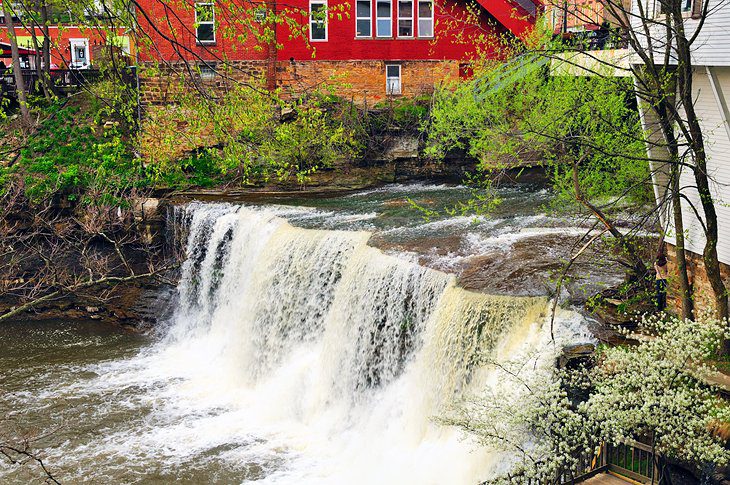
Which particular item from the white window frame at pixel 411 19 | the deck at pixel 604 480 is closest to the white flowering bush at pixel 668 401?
the deck at pixel 604 480

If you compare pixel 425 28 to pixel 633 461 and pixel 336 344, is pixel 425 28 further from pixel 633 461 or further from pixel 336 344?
pixel 633 461

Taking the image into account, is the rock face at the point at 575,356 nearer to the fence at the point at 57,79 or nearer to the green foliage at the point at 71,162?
the green foliage at the point at 71,162

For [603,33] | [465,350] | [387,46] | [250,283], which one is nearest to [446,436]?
[465,350]

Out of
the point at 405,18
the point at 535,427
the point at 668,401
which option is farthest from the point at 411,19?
the point at 668,401

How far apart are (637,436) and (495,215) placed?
9.84 m

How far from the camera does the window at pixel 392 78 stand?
2902 centimetres

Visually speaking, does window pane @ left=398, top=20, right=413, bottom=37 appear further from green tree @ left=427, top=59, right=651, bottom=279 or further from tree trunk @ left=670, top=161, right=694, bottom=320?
tree trunk @ left=670, top=161, right=694, bottom=320

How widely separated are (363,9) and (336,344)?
51.5 ft

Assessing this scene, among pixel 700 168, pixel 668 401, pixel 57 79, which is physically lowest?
pixel 668 401

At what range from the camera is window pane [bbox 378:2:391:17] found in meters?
28.6

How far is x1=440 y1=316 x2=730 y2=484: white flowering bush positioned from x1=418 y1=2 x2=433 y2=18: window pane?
779 inches

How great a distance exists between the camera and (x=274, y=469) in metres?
13.7

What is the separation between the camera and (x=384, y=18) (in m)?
28.7

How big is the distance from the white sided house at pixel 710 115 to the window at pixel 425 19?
15.8 metres
